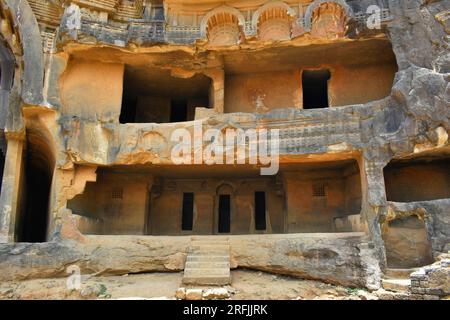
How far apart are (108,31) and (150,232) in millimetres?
6953

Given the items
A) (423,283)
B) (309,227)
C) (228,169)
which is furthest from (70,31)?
(423,283)

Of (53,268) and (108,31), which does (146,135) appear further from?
(53,268)

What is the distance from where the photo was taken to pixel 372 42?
1089cm

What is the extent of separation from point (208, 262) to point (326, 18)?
789 cm

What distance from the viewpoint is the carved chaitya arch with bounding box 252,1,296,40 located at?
430 inches

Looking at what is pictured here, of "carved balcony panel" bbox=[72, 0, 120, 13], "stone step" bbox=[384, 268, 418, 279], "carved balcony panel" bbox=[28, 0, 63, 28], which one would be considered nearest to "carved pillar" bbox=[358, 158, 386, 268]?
"stone step" bbox=[384, 268, 418, 279]

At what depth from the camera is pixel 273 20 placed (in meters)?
11.3

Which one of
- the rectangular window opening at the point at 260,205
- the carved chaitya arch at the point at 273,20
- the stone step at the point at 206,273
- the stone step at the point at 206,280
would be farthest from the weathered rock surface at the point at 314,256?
the carved chaitya arch at the point at 273,20

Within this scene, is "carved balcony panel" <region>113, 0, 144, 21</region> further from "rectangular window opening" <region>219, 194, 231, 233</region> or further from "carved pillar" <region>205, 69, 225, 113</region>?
"rectangular window opening" <region>219, 194, 231, 233</region>

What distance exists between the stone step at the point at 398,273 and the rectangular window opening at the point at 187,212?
23.6 feet

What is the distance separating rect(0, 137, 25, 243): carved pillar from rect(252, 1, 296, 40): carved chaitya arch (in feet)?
26.6

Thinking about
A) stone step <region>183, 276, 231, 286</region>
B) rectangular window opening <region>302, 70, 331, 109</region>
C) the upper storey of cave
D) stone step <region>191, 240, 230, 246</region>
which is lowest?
stone step <region>183, 276, 231, 286</region>

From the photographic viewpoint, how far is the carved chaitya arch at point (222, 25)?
11164 mm

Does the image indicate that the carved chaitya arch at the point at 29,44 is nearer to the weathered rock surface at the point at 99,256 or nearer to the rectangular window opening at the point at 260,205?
the weathered rock surface at the point at 99,256
